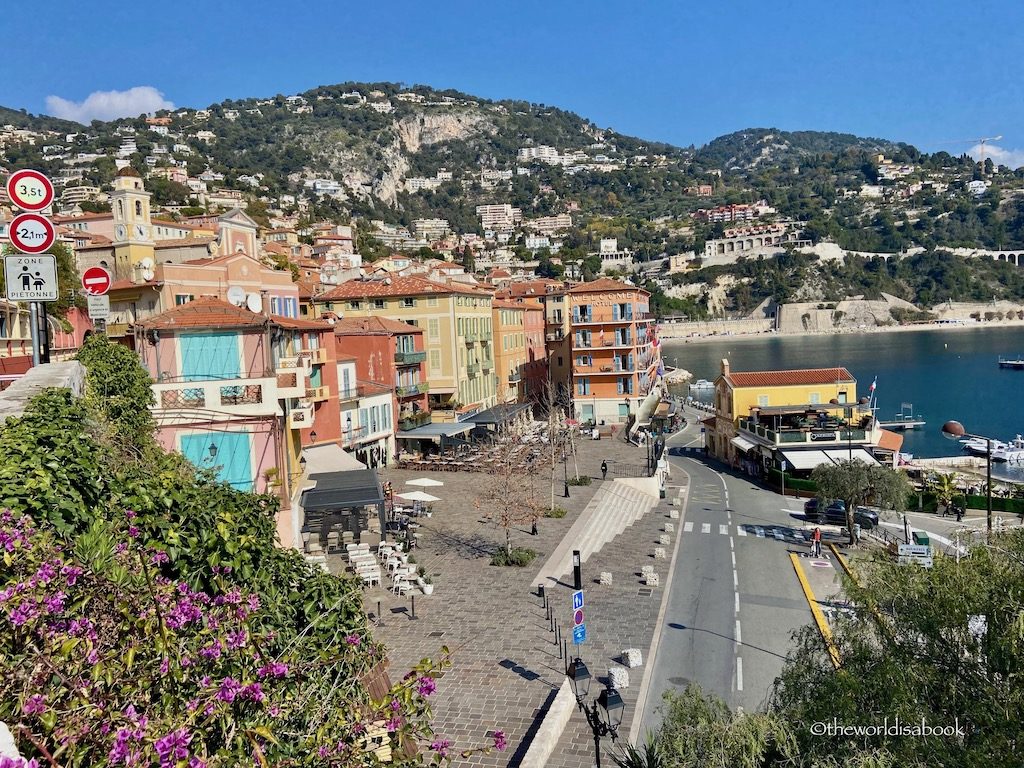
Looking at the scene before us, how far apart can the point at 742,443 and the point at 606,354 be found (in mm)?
14349

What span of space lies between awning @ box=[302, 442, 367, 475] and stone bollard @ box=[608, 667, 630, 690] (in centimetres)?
1277

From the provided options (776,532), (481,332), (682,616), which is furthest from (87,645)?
(481,332)

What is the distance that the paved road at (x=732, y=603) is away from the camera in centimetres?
1427

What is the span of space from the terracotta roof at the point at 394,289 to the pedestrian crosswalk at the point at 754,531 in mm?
21337

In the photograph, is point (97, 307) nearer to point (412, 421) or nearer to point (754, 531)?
point (754, 531)

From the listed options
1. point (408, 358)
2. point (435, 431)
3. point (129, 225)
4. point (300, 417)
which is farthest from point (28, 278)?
point (408, 358)

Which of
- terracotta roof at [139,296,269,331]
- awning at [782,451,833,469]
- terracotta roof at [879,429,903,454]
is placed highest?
terracotta roof at [139,296,269,331]

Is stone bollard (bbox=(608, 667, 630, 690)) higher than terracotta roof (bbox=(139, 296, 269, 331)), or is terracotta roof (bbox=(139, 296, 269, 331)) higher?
terracotta roof (bbox=(139, 296, 269, 331))

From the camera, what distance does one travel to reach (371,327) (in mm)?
36719

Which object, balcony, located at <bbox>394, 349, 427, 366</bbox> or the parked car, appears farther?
balcony, located at <bbox>394, 349, 427, 366</bbox>

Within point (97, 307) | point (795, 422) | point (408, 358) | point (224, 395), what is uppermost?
point (97, 307)

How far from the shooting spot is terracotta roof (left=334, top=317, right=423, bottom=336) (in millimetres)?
35469

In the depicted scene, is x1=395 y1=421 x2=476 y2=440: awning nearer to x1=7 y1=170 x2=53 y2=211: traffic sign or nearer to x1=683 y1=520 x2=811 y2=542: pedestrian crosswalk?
x1=683 y1=520 x2=811 y2=542: pedestrian crosswalk

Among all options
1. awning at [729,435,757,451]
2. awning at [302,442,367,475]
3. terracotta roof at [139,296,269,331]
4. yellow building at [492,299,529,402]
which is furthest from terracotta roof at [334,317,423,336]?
awning at [729,435,757,451]
